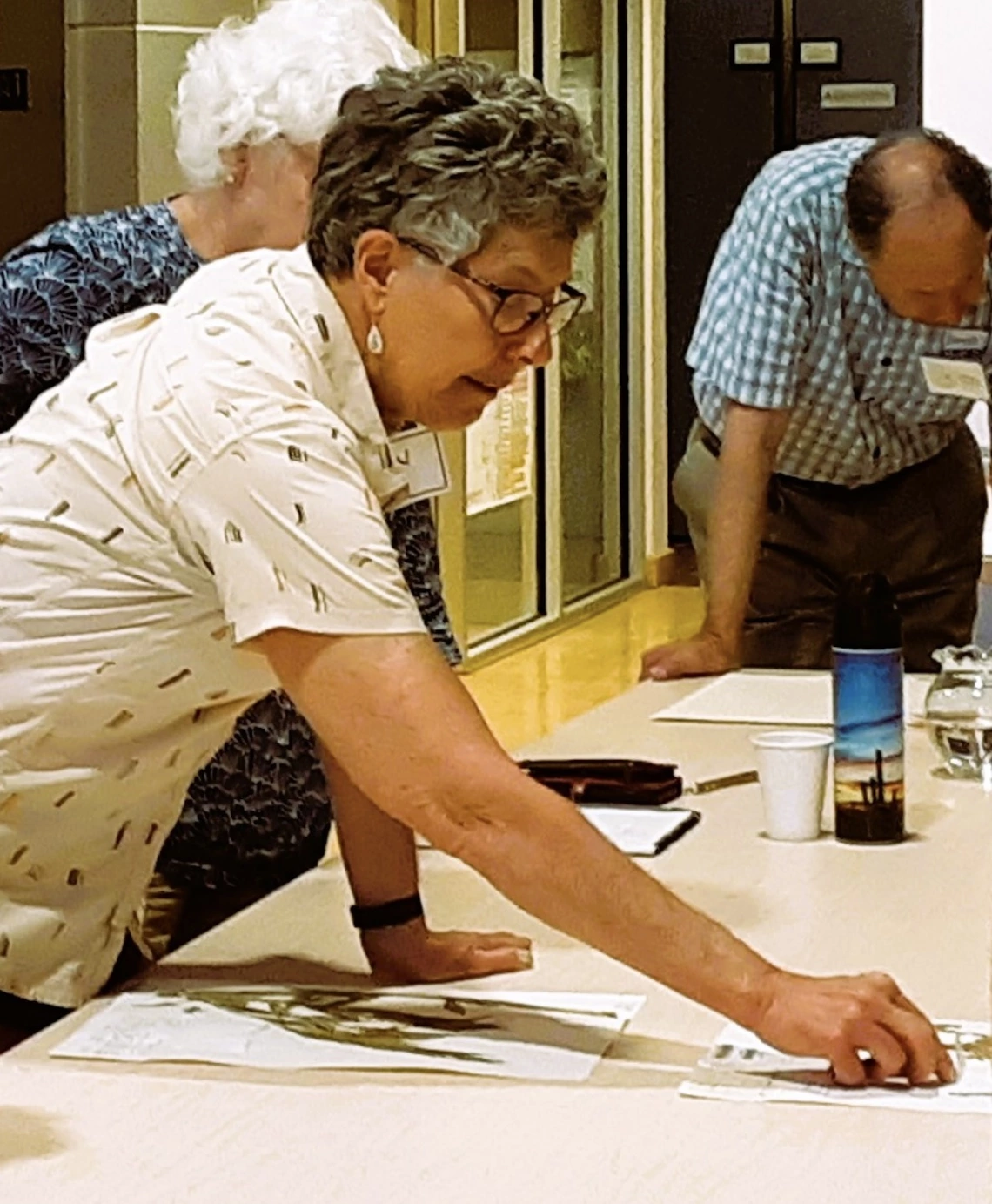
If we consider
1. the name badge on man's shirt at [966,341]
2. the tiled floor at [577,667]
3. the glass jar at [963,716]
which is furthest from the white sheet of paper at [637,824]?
the tiled floor at [577,667]

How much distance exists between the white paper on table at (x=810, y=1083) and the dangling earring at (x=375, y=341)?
541mm

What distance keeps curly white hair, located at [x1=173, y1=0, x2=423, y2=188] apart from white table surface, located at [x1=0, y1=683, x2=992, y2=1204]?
87 centimetres

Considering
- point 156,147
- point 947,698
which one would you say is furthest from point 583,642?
point 947,698

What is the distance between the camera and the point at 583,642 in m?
7.89

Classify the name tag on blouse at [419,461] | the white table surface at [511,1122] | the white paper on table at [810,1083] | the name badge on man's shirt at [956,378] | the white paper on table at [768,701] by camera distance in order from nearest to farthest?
1. the white table surface at [511,1122]
2. the white paper on table at [810,1083]
3. the name tag on blouse at [419,461]
4. the white paper on table at [768,701]
5. the name badge on man's shirt at [956,378]

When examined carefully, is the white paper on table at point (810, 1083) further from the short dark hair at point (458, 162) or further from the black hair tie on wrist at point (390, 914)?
the short dark hair at point (458, 162)

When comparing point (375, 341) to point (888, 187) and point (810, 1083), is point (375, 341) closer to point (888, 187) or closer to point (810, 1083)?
point (810, 1083)

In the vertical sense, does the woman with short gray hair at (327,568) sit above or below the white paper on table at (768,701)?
above

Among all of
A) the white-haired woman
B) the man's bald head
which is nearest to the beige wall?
the man's bald head

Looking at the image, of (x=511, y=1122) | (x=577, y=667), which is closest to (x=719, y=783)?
(x=511, y=1122)

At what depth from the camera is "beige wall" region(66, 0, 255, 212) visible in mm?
4828

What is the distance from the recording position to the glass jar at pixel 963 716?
101 inches

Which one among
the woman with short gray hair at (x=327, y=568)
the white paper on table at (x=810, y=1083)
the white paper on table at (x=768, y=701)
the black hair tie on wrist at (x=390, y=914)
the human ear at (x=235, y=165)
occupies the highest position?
the human ear at (x=235, y=165)

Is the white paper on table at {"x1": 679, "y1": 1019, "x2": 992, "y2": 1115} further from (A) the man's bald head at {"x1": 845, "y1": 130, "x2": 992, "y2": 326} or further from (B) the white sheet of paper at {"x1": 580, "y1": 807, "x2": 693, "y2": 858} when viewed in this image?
(A) the man's bald head at {"x1": 845, "y1": 130, "x2": 992, "y2": 326}
